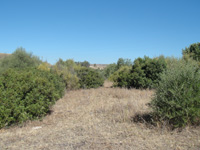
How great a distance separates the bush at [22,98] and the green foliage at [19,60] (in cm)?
1074

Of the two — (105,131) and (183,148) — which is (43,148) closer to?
(105,131)

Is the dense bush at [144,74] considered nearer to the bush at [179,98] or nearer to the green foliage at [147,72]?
the green foliage at [147,72]

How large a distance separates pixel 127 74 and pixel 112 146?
11.1 m

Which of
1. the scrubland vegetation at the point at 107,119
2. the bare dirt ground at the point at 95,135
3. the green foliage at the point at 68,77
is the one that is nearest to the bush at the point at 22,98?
the scrubland vegetation at the point at 107,119

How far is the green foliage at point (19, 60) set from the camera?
16.4 m

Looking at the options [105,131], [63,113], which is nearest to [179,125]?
[105,131]

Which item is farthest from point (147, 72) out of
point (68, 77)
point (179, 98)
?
point (179, 98)

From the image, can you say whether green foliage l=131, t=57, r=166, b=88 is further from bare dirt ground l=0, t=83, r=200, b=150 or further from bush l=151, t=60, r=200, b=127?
bush l=151, t=60, r=200, b=127

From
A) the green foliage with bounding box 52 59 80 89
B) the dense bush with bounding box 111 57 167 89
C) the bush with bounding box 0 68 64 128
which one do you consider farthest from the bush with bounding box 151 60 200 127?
the green foliage with bounding box 52 59 80 89

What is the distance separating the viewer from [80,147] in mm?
3871

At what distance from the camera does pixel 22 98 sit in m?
6.03

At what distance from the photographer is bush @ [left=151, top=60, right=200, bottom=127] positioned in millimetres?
4566

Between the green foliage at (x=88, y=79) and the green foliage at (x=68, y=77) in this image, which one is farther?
the green foliage at (x=88, y=79)

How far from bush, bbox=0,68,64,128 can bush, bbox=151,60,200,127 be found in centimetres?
355
